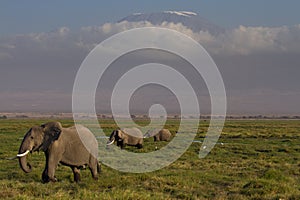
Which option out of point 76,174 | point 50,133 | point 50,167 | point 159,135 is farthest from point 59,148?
point 159,135

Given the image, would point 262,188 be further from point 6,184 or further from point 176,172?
point 6,184

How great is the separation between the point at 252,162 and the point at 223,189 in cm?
767

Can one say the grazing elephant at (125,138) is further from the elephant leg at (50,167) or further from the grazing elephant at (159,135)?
the elephant leg at (50,167)

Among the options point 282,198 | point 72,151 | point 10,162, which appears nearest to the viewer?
point 282,198

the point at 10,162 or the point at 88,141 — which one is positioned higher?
the point at 88,141

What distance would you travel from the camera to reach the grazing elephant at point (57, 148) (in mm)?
12477

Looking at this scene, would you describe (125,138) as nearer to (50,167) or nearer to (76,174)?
(76,174)

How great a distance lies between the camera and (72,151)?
43.7 ft

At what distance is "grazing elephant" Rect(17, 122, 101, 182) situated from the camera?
1248 centimetres

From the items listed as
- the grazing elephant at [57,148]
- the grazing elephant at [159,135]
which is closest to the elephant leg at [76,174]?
the grazing elephant at [57,148]

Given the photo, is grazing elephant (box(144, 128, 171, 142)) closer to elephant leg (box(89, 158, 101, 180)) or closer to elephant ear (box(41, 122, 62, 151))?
elephant leg (box(89, 158, 101, 180))

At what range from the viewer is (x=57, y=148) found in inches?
503

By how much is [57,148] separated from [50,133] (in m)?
0.49

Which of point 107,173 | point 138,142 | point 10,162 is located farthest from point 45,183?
point 138,142
